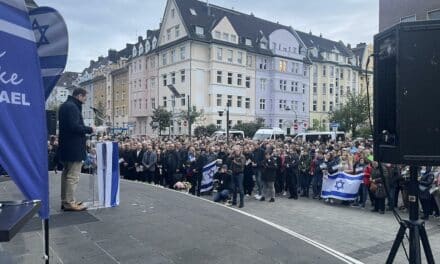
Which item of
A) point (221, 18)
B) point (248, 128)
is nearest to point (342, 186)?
point (248, 128)

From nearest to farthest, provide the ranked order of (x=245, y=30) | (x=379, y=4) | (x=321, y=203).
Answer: (x=321, y=203) → (x=379, y=4) → (x=245, y=30)

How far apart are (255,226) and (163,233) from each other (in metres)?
1.57

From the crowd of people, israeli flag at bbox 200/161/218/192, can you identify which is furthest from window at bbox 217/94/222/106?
israeli flag at bbox 200/161/218/192

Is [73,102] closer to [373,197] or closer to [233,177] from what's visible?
[233,177]

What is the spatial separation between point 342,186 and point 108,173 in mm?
8729

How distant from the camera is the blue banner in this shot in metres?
2.54

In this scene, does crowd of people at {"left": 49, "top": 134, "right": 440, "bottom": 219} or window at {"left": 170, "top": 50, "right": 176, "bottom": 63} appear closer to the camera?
crowd of people at {"left": 49, "top": 134, "right": 440, "bottom": 219}

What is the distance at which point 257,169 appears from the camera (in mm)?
14500

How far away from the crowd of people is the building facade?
11.0 meters

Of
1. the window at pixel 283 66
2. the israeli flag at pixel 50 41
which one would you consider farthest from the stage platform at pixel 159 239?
the window at pixel 283 66

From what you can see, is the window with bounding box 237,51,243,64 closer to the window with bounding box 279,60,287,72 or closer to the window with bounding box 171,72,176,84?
the window with bounding box 279,60,287,72

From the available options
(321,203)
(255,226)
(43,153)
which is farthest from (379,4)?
(43,153)

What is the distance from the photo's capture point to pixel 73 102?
5.92 m

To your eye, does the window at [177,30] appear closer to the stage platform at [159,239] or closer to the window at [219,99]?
the window at [219,99]
